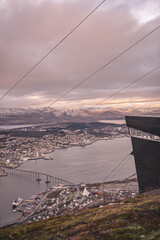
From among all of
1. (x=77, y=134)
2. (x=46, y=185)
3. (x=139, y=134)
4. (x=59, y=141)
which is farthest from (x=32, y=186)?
(x=77, y=134)

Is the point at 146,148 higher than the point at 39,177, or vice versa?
the point at 146,148

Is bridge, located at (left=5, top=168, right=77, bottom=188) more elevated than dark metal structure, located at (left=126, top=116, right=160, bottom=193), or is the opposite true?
dark metal structure, located at (left=126, top=116, right=160, bottom=193)

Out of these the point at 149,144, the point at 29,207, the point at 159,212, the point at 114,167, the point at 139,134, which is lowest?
the point at 29,207

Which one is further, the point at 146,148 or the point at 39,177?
the point at 39,177

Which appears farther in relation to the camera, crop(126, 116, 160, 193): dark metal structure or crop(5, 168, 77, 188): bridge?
crop(5, 168, 77, 188): bridge

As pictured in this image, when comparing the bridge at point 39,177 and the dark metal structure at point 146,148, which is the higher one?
the dark metal structure at point 146,148

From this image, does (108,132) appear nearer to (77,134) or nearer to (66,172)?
(77,134)

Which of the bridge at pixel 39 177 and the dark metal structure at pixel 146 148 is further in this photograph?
the bridge at pixel 39 177

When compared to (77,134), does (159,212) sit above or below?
below
